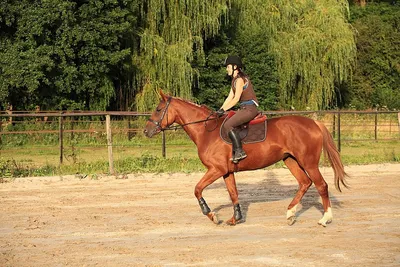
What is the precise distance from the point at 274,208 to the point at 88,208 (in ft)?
11.1

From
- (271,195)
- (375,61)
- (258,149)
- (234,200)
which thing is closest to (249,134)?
(258,149)

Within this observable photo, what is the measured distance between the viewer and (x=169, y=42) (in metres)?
30.5

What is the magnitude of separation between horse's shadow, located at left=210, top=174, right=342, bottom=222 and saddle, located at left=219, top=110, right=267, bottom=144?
1333 mm

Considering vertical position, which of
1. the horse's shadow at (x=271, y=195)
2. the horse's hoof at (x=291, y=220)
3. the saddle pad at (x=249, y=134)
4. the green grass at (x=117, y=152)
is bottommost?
the green grass at (x=117, y=152)

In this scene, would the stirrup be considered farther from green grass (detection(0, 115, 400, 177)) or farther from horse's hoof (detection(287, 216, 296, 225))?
green grass (detection(0, 115, 400, 177))

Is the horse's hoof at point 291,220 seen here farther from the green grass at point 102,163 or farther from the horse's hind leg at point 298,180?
the green grass at point 102,163

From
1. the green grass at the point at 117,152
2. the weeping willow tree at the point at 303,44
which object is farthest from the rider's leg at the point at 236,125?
the weeping willow tree at the point at 303,44

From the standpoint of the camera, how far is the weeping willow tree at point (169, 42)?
29484 mm

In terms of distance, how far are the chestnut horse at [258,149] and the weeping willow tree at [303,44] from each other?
2483cm

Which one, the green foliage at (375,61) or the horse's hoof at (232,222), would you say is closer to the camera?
the horse's hoof at (232,222)

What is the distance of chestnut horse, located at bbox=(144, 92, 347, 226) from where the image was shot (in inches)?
390

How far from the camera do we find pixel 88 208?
11680 millimetres

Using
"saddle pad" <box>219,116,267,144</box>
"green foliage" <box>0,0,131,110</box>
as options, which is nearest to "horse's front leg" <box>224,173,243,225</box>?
"saddle pad" <box>219,116,267,144</box>

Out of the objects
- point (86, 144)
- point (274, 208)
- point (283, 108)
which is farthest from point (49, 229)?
point (283, 108)
